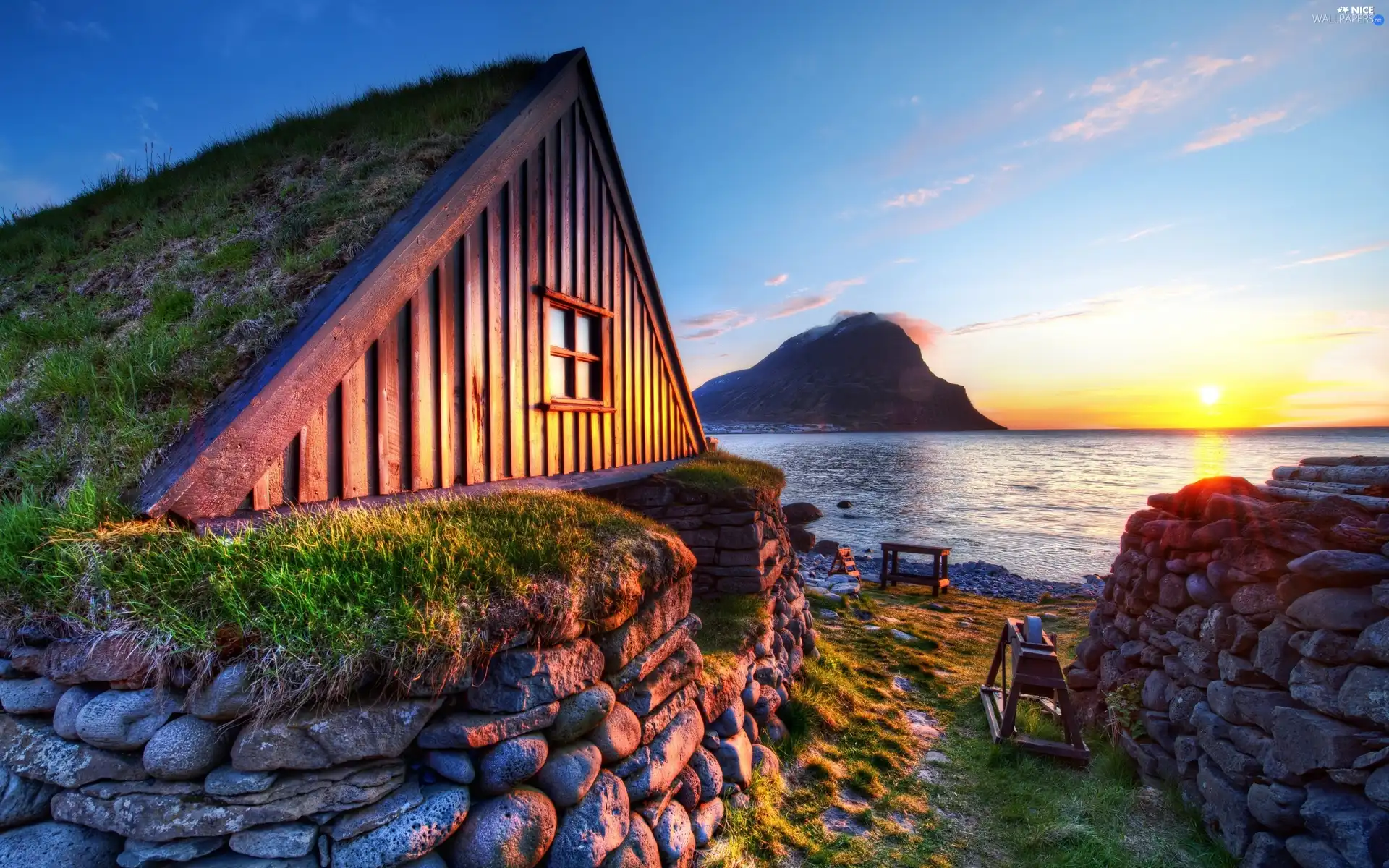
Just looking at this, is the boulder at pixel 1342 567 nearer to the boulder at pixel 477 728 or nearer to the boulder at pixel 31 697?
the boulder at pixel 477 728

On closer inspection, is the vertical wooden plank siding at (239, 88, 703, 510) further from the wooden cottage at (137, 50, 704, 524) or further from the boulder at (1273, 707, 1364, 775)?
the boulder at (1273, 707, 1364, 775)

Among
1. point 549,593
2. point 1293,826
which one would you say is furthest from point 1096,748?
point 549,593

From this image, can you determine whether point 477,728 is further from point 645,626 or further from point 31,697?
point 31,697

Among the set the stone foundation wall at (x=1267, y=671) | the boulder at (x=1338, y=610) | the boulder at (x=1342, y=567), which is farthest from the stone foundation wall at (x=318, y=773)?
the boulder at (x=1342, y=567)

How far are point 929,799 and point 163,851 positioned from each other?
5579 mm

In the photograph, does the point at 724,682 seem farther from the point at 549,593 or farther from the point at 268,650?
the point at 268,650

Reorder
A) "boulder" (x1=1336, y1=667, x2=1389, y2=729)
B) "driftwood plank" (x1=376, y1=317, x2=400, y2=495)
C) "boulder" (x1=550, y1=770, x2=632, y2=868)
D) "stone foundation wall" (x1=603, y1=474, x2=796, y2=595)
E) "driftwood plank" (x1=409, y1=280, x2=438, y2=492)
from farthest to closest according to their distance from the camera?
"stone foundation wall" (x1=603, y1=474, x2=796, y2=595), "driftwood plank" (x1=409, y1=280, x2=438, y2=492), "driftwood plank" (x1=376, y1=317, x2=400, y2=495), "boulder" (x1=1336, y1=667, x2=1389, y2=729), "boulder" (x1=550, y1=770, x2=632, y2=868)

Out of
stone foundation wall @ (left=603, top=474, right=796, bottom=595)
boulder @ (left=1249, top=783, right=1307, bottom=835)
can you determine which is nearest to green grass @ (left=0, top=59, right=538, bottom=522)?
stone foundation wall @ (left=603, top=474, right=796, bottom=595)

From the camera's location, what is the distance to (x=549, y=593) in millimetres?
3404

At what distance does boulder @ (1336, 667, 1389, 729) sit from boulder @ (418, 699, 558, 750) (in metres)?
5.17

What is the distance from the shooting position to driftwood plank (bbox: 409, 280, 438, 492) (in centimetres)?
518

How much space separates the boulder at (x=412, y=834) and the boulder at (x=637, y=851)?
1059 millimetres

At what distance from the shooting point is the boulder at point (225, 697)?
Result: 2.54 m

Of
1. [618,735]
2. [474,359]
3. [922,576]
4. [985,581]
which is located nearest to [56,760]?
[618,735]
